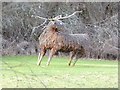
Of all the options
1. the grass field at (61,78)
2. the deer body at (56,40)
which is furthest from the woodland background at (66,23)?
the grass field at (61,78)

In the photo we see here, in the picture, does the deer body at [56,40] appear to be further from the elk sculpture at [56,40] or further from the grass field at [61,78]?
the grass field at [61,78]

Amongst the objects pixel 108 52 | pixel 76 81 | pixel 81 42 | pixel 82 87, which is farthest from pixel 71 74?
pixel 108 52

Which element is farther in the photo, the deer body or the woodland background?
the woodland background

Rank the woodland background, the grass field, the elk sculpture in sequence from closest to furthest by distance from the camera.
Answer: the grass field
the elk sculpture
the woodland background

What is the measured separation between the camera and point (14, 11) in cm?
1534

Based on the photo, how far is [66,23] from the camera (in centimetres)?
1546

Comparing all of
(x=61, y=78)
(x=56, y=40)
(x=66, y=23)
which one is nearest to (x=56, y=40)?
(x=56, y=40)

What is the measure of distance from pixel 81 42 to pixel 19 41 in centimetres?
453

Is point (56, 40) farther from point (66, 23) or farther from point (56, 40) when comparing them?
point (66, 23)

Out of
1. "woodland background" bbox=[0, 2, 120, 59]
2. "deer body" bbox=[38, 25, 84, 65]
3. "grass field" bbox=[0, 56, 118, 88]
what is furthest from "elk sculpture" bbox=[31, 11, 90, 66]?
"woodland background" bbox=[0, 2, 120, 59]

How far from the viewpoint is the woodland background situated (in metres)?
15.2

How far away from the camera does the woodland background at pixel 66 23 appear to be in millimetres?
15203

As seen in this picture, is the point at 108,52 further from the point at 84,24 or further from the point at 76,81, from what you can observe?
the point at 76,81

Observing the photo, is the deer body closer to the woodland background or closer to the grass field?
the grass field
